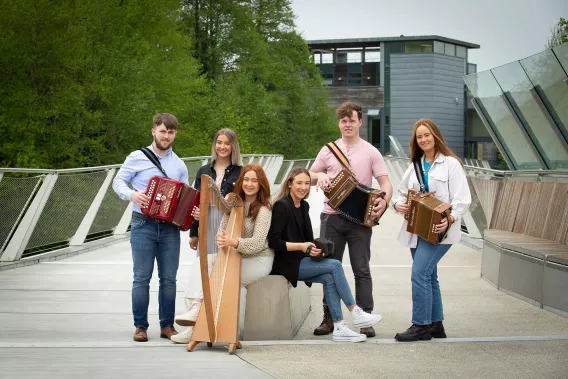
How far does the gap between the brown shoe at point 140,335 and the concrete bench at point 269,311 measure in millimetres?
725

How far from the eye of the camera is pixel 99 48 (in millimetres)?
31625

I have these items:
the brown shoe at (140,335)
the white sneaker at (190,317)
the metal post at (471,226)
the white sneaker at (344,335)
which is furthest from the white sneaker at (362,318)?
the metal post at (471,226)

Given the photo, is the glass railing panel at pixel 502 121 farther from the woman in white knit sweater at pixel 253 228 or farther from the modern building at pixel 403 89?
the modern building at pixel 403 89

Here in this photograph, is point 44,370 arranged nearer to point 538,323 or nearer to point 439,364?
point 439,364

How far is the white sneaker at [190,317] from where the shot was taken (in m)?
7.51

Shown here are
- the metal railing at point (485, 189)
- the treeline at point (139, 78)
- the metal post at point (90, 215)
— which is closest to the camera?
the metal railing at point (485, 189)

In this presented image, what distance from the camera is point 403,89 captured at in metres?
81.2

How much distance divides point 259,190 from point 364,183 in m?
0.92

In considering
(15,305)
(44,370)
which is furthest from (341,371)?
(15,305)

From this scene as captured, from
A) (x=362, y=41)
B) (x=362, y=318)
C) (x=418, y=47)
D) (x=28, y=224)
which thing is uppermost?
(x=362, y=41)

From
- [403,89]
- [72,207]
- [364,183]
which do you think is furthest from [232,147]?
[403,89]

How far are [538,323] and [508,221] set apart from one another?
406 centimetres

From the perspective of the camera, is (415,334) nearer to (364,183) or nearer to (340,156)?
(364,183)

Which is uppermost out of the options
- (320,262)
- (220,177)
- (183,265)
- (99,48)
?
(99,48)
